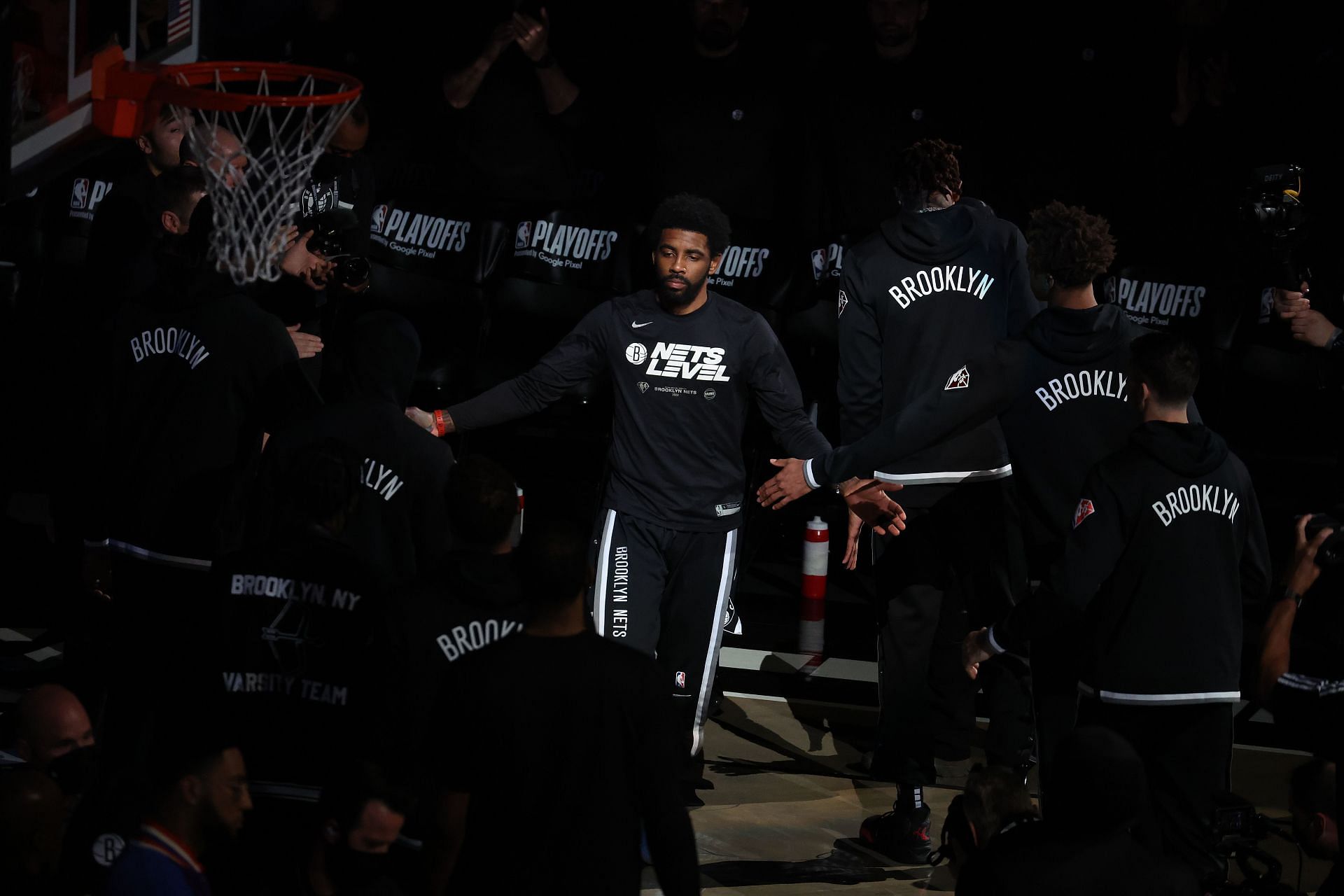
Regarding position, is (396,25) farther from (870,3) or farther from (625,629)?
(625,629)

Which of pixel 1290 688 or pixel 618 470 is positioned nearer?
Answer: pixel 1290 688

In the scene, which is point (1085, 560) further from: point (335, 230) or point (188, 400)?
point (335, 230)

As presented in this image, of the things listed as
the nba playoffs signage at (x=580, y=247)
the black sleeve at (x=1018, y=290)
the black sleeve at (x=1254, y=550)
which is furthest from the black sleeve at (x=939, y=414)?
the nba playoffs signage at (x=580, y=247)

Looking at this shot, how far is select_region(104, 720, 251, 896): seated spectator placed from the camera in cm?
348

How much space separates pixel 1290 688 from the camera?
182 inches

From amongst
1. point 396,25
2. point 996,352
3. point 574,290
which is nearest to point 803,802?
point 996,352

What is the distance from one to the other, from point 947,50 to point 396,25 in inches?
150

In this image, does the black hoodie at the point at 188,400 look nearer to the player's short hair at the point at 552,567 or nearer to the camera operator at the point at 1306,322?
the player's short hair at the point at 552,567

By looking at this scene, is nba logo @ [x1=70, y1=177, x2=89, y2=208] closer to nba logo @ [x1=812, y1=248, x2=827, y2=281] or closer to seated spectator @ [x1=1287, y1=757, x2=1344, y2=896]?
nba logo @ [x1=812, y1=248, x2=827, y2=281]

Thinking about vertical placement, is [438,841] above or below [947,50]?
below

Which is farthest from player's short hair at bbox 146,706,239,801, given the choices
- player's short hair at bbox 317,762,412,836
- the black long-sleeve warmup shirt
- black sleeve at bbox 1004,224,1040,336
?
black sleeve at bbox 1004,224,1040,336

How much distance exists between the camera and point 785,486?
6.21m

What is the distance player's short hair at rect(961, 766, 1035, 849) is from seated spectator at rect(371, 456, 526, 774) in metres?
1.32

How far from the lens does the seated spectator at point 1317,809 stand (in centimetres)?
435
